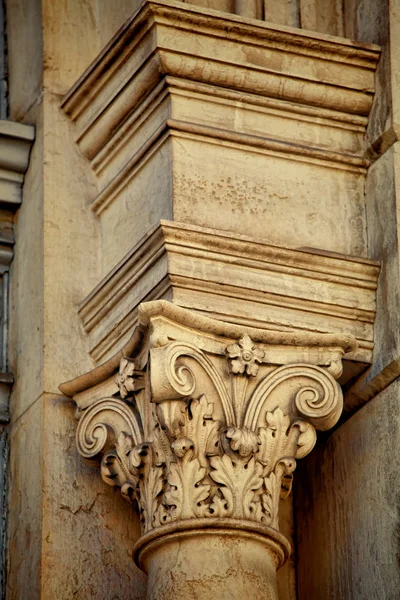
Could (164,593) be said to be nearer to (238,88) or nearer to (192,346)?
(192,346)

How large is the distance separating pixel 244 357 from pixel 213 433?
29cm

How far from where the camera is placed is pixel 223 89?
23.4 feet

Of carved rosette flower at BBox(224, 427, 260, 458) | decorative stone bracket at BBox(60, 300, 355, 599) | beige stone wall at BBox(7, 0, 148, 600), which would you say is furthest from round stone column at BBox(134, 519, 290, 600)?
beige stone wall at BBox(7, 0, 148, 600)

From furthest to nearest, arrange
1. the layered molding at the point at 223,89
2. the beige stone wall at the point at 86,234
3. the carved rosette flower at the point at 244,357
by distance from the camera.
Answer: the layered molding at the point at 223,89, the beige stone wall at the point at 86,234, the carved rosette flower at the point at 244,357

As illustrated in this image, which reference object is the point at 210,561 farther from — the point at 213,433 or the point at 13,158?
the point at 13,158

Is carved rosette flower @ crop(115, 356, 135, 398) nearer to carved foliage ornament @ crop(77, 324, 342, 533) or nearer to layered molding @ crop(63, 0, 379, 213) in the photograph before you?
carved foliage ornament @ crop(77, 324, 342, 533)

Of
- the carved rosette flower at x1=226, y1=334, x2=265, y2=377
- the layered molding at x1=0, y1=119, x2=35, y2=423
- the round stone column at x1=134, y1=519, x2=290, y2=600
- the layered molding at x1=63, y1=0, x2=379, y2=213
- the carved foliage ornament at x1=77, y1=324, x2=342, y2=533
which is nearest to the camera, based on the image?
the round stone column at x1=134, y1=519, x2=290, y2=600

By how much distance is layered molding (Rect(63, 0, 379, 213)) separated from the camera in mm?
7078

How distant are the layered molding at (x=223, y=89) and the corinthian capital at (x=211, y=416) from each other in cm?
85

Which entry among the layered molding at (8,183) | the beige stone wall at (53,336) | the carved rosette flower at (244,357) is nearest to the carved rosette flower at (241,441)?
the carved rosette flower at (244,357)

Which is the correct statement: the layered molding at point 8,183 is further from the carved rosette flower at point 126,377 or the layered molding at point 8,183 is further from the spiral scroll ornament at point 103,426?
the carved rosette flower at point 126,377

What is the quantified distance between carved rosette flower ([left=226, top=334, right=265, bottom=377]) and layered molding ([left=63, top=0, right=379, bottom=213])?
88 centimetres

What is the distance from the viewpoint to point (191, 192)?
6902mm

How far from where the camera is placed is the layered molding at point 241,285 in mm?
6699
